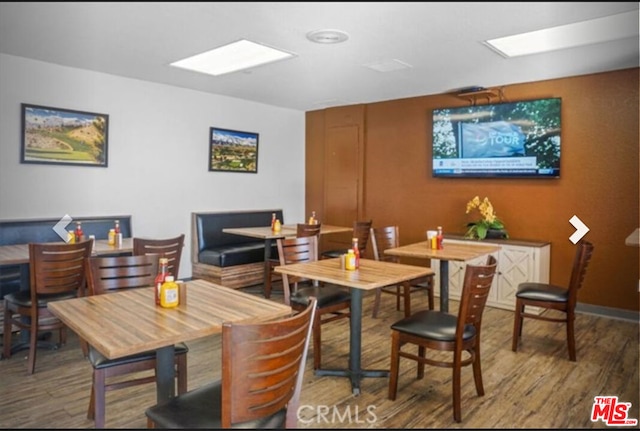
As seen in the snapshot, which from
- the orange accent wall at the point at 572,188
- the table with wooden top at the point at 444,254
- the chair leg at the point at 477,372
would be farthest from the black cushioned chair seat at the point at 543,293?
the orange accent wall at the point at 572,188

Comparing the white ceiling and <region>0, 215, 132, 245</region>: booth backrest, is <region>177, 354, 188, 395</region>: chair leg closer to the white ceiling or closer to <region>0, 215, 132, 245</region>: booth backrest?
the white ceiling

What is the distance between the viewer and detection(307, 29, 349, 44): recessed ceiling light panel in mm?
3500

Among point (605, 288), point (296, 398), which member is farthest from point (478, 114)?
point (296, 398)

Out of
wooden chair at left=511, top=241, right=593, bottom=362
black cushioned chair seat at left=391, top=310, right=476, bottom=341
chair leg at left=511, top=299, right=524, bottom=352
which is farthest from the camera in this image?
chair leg at left=511, top=299, right=524, bottom=352

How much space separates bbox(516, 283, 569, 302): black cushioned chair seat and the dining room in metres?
0.45

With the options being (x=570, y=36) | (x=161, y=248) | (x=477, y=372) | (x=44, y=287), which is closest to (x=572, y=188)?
(x=570, y=36)

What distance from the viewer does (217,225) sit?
604cm

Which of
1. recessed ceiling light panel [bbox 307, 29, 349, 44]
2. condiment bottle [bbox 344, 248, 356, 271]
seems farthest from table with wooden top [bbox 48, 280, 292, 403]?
recessed ceiling light panel [bbox 307, 29, 349, 44]

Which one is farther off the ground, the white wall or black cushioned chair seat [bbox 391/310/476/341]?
the white wall

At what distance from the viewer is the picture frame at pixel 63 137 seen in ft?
14.7

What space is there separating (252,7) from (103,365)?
7.78 ft

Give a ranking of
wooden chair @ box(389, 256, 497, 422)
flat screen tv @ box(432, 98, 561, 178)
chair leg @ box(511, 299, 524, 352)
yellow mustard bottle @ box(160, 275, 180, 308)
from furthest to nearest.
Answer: flat screen tv @ box(432, 98, 561, 178)
chair leg @ box(511, 299, 524, 352)
wooden chair @ box(389, 256, 497, 422)
yellow mustard bottle @ box(160, 275, 180, 308)

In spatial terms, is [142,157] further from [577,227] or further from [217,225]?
[577,227]

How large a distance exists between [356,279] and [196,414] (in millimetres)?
1317
